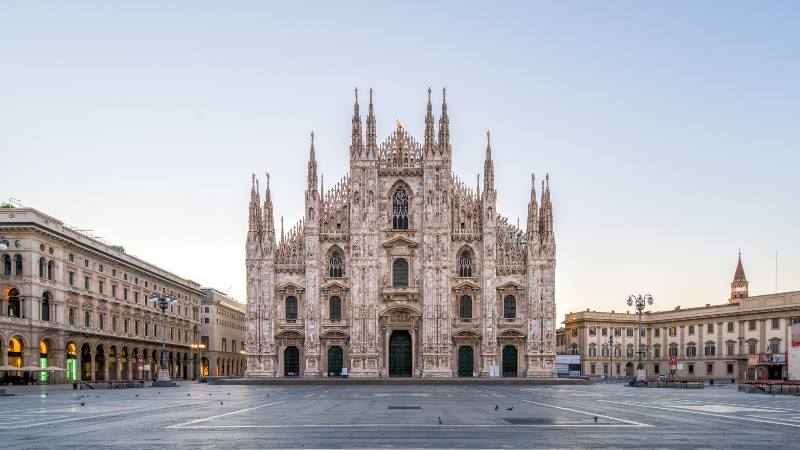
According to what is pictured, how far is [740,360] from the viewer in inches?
3967

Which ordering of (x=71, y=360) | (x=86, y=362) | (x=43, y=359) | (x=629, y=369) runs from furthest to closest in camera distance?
(x=629, y=369)
(x=86, y=362)
(x=71, y=360)
(x=43, y=359)

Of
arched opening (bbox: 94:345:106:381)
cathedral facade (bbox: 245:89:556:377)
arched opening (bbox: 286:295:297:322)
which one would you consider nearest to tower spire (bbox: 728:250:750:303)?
cathedral facade (bbox: 245:89:556:377)

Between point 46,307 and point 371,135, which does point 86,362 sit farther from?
point 371,135

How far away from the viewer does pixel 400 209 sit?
81.0 meters

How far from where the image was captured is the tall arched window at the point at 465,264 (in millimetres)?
79938

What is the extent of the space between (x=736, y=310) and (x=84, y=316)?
79.4 m

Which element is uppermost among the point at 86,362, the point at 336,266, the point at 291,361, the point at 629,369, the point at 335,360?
the point at 336,266

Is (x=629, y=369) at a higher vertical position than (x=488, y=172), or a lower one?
lower

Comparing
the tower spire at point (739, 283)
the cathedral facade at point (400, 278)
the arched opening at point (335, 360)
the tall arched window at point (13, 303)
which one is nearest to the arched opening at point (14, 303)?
the tall arched window at point (13, 303)

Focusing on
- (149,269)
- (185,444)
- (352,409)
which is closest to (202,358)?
(149,269)

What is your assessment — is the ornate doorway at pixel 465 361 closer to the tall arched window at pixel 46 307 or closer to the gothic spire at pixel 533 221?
the gothic spire at pixel 533 221

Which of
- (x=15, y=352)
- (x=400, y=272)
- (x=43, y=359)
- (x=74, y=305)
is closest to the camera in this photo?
(x=15, y=352)

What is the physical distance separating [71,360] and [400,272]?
33671mm

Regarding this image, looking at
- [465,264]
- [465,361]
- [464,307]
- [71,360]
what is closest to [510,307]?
[464,307]
